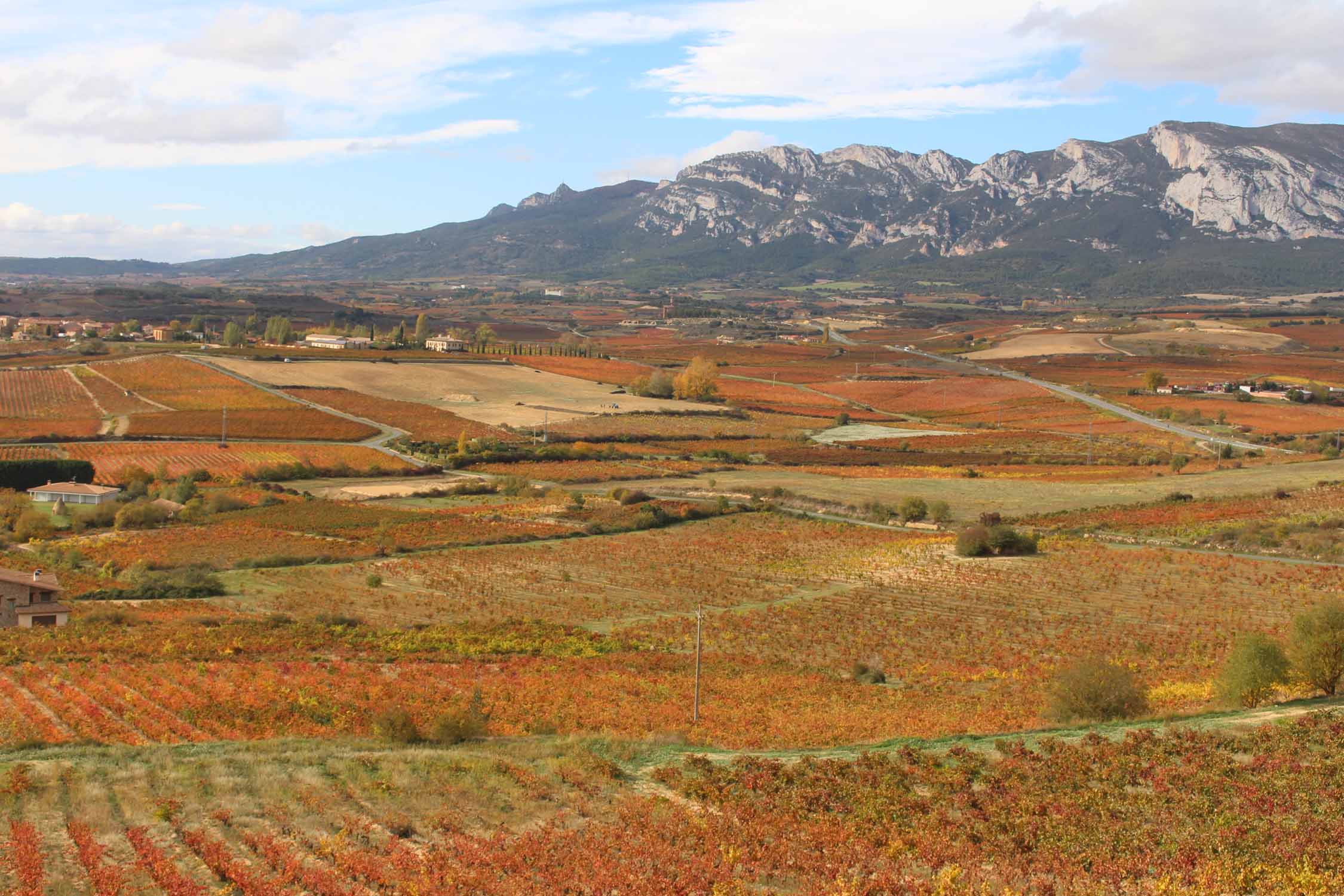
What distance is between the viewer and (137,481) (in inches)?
2430

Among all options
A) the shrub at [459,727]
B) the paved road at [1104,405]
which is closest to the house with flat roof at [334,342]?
the paved road at [1104,405]

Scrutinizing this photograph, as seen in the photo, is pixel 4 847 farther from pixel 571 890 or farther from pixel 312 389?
pixel 312 389

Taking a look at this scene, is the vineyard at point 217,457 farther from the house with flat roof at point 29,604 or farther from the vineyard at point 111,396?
the house with flat roof at point 29,604

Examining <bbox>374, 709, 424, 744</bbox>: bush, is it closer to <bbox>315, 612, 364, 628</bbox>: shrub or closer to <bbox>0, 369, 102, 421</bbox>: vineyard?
<bbox>315, 612, 364, 628</bbox>: shrub

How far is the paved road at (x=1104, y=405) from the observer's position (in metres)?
85.2

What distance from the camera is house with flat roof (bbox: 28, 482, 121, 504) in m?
59.6

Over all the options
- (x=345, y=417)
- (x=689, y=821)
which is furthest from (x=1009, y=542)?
(x=345, y=417)

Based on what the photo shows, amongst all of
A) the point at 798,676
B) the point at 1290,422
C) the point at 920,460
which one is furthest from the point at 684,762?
the point at 1290,422

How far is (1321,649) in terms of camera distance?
863 inches

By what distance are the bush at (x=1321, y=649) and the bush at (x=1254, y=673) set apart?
1.09 feet

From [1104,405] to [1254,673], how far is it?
299ft

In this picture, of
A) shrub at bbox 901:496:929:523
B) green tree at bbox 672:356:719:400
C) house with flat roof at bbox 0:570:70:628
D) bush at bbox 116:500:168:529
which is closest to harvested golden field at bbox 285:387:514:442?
green tree at bbox 672:356:719:400

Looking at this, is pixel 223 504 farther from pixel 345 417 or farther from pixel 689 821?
pixel 689 821

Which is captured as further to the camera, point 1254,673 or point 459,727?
point 1254,673
